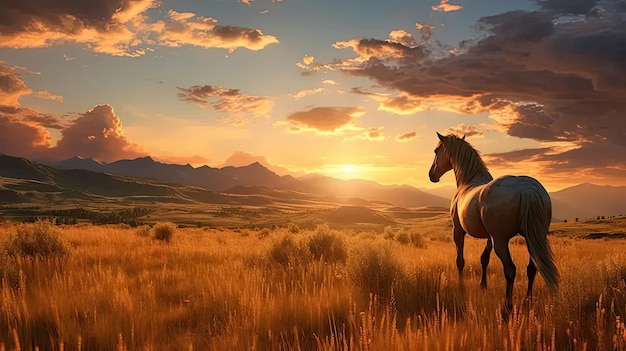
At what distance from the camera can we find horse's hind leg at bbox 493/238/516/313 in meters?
5.80

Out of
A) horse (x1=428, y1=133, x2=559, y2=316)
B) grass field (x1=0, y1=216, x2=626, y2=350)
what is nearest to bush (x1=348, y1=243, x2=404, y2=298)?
grass field (x1=0, y1=216, x2=626, y2=350)

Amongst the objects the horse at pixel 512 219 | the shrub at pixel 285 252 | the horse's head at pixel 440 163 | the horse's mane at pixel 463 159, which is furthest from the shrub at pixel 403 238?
the horse at pixel 512 219

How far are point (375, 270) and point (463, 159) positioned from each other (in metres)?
3.16

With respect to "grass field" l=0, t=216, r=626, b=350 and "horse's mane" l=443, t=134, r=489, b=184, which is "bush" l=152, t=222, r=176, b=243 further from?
"horse's mane" l=443, t=134, r=489, b=184

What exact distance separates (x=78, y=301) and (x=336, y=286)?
372 cm

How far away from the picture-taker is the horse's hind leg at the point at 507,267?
580 centimetres

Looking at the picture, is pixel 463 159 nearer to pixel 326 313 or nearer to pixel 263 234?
pixel 326 313

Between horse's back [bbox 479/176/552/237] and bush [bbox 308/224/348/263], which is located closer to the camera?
horse's back [bbox 479/176/552/237]

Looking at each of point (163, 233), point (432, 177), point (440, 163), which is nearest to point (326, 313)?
point (440, 163)

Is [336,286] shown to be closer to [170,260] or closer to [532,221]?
[532,221]

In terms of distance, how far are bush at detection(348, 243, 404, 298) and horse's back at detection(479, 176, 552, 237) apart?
5.07 feet

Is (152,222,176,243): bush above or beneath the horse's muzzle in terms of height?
beneath

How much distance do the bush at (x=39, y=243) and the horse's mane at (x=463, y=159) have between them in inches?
351

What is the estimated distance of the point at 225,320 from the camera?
4.75 metres
